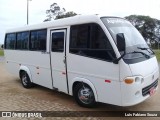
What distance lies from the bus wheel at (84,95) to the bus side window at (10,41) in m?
5.03

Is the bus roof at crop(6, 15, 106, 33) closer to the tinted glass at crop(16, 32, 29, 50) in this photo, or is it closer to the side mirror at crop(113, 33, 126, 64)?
the tinted glass at crop(16, 32, 29, 50)

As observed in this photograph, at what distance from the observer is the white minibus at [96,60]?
6.02 meters

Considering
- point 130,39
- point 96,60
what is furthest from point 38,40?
point 130,39

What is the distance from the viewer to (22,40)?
1047cm

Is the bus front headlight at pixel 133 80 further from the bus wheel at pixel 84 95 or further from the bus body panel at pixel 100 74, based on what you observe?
the bus wheel at pixel 84 95

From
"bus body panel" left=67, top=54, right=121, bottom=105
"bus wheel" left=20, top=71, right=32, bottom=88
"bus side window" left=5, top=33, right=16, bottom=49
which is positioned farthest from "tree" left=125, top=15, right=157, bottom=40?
"bus body panel" left=67, top=54, right=121, bottom=105

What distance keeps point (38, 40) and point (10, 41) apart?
2894 millimetres

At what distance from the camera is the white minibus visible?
237 inches

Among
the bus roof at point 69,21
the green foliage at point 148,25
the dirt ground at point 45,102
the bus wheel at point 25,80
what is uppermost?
the green foliage at point 148,25

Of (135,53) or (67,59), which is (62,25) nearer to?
(67,59)

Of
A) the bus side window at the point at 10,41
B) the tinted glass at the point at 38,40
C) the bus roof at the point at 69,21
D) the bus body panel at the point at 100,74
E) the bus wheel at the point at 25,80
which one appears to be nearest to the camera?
the bus body panel at the point at 100,74

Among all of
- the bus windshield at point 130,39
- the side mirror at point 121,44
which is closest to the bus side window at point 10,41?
the bus windshield at point 130,39

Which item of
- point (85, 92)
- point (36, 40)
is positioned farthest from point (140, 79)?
point (36, 40)

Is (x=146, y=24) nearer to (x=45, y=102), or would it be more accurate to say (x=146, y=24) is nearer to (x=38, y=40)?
(x=38, y=40)
